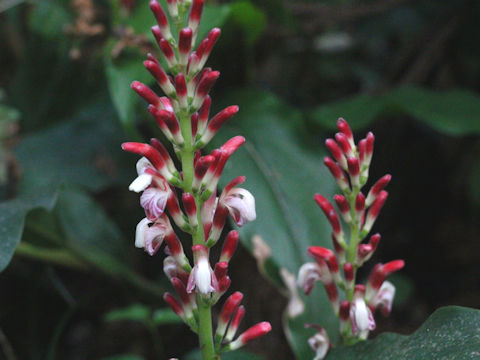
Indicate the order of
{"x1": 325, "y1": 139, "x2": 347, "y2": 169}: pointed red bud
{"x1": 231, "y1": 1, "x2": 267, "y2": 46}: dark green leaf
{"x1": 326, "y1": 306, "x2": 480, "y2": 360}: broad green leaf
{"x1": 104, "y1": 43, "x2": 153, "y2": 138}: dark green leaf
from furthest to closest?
{"x1": 231, "y1": 1, "x2": 267, "y2": 46}: dark green leaf → {"x1": 104, "y1": 43, "x2": 153, "y2": 138}: dark green leaf → {"x1": 325, "y1": 139, "x2": 347, "y2": 169}: pointed red bud → {"x1": 326, "y1": 306, "x2": 480, "y2": 360}: broad green leaf

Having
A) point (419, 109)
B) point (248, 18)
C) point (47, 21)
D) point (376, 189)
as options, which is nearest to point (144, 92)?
point (376, 189)

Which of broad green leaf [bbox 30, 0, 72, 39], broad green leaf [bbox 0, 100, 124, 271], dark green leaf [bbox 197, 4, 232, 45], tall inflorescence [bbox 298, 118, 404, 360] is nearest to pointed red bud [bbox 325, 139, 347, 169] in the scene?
tall inflorescence [bbox 298, 118, 404, 360]

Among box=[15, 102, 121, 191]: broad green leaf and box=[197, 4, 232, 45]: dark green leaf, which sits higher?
box=[197, 4, 232, 45]: dark green leaf

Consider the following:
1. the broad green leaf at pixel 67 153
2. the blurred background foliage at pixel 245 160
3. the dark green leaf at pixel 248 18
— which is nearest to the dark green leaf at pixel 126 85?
the blurred background foliage at pixel 245 160

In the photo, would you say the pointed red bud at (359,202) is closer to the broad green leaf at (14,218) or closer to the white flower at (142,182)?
the white flower at (142,182)

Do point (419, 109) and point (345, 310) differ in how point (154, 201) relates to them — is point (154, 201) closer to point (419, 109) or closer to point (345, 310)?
point (345, 310)

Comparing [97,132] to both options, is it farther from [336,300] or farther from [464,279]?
[464,279]

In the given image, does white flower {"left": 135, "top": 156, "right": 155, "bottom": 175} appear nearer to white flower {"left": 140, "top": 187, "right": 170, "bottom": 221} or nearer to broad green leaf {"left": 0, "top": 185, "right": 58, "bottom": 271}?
white flower {"left": 140, "top": 187, "right": 170, "bottom": 221}
